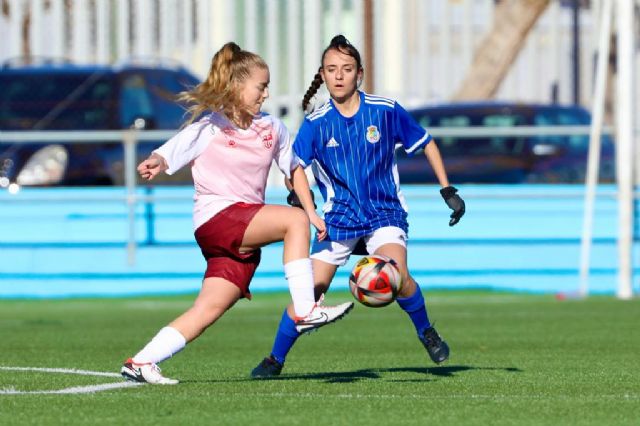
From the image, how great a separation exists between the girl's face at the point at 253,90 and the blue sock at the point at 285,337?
1097 mm

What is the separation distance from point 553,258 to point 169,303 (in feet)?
13.1

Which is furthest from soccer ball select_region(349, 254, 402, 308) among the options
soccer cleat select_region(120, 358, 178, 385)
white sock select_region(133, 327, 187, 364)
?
soccer cleat select_region(120, 358, 178, 385)

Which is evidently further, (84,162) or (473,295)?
(84,162)

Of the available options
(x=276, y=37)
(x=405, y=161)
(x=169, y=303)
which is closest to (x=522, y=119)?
(x=405, y=161)

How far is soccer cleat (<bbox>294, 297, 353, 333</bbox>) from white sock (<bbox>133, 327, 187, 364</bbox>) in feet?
1.82

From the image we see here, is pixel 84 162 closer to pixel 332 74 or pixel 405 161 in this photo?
pixel 405 161

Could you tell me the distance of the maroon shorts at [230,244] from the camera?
7801 mm

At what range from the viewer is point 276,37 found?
69.1 ft

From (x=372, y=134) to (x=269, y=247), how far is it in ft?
29.8

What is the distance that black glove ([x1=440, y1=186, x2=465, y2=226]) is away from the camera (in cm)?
829

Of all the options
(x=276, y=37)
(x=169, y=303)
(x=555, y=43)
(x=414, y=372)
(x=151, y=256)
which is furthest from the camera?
→ (x=555, y=43)

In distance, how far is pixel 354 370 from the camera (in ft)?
29.6

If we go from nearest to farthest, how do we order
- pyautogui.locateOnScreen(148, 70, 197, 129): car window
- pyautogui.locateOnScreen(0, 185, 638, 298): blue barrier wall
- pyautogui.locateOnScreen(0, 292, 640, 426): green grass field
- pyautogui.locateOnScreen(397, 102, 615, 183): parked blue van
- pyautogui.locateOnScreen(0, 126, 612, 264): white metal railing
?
1. pyautogui.locateOnScreen(0, 292, 640, 426): green grass field
2. pyautogui.locateOnScreen(0, 126, 612, 264): white metal railing
3. pyautogui.locateOnScreen(0, 185, 638, 298): blue barrier wall
4. pyautogui.locateOnScreen(397, 102, 615, 183): parked blue van
5. pyautogui.locateOnScreen(148, 70, 197, 129): car window

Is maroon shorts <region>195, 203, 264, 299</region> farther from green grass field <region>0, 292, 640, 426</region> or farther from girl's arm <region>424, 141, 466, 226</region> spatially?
girl's arm <region>424, 141, 466, 226</region>
